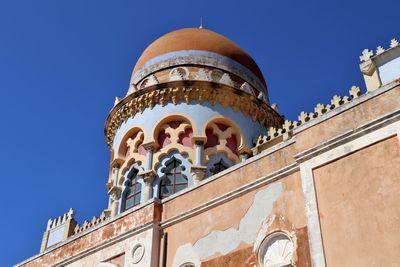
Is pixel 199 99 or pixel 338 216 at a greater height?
pixel 199 99

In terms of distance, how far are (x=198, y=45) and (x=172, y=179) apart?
478 cm

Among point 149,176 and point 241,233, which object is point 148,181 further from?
point 241,233

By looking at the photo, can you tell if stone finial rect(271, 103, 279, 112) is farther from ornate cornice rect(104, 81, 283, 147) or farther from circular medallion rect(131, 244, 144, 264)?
circular medallion rect(131, 244, 144, 264)

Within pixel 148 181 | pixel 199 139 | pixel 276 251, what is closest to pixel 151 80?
pixel 199 139

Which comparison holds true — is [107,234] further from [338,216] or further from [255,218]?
[338,216]

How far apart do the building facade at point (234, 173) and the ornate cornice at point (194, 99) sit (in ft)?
0.10

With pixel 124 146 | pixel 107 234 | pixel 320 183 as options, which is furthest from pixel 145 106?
pixel 320 183

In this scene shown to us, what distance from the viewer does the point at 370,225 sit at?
7.06 meters

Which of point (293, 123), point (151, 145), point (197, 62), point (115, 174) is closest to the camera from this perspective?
point (293, 123)

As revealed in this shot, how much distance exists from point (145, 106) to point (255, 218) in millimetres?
8163

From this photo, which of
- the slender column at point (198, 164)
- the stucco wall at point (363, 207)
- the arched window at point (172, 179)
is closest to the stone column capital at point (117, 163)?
the arched window at point (172, 179)

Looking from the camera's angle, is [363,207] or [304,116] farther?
[304,116]

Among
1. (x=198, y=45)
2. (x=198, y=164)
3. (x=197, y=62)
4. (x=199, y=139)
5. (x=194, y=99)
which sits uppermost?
(x=198, y=45)

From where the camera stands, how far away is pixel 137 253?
33.5ft
